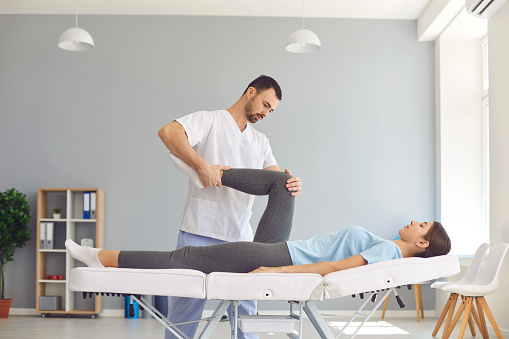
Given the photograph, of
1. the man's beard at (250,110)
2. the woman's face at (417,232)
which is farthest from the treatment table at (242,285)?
the man's beard at (250,110)

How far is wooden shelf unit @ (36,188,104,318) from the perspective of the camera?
5215mm

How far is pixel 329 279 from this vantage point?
5.76 feet

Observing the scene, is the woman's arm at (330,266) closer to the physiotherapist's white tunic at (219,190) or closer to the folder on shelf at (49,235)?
the physiotherapist's white tunic at (219,190)

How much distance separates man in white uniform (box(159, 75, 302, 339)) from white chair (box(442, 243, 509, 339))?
73.4 inches

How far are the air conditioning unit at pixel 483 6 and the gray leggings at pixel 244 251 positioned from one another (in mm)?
2608

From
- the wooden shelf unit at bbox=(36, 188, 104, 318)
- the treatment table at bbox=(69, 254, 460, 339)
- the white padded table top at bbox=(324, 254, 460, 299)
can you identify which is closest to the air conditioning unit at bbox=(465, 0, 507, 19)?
the white padded table top at bbox=(324, 254, 460, 299)

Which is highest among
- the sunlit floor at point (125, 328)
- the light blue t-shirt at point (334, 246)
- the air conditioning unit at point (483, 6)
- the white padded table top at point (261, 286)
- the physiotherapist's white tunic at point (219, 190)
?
the air conditioning unit at point (483, 6)

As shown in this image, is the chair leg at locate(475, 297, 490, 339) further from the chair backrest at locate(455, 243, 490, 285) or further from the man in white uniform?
the man in white uniform

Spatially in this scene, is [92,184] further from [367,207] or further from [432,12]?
[432,12]

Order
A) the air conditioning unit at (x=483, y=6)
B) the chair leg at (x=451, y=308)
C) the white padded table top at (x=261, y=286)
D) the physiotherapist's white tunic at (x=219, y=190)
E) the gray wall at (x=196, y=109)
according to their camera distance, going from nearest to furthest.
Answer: the white padded table top at (x=261, y=286)
the physiotherapist's white tunic at (x=219, y=190)
the chair leg at (x=451, y=308)
the air conditioning unit at (x=483, y=6)
the gray wall at (x=196, y=109)

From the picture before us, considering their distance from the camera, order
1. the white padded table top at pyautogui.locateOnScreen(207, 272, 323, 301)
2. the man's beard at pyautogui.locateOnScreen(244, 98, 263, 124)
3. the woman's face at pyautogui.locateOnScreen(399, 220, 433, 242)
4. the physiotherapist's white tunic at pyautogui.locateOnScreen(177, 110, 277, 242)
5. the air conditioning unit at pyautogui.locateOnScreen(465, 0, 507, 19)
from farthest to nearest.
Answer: the air conditioning unit at pyautogui.locateOnScreen(465, 0, 507, 19) < the man's beard at pyautogui.locateOnScreen(244, 98, 263, 124) < the physiotherapist's white tunic at pyautogui.locateOnScreen(177, 110, 277, 242) < the woman's face at pyautogui.locateOnScreen(399, 220, 433, 242) < the white padded table top at pyautogui.locateOnScreen(207, 272, 323, 301)

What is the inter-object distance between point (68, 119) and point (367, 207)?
9.57 ft

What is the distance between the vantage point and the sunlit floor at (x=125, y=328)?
163 inches

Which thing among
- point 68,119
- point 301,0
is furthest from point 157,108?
point 301,0
